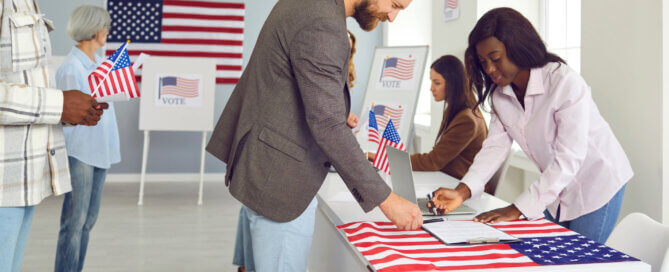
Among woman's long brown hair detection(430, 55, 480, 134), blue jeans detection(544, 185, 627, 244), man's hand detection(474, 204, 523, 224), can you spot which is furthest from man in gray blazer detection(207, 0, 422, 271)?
woman's long brown hair detection(430, 55, 480, 134)

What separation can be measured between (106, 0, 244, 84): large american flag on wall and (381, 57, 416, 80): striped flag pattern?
2.68 metres

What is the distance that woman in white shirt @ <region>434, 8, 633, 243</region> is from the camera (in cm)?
165

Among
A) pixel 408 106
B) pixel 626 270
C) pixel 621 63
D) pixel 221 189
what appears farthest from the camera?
pixel 221 189

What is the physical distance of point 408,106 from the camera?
4.53 meters

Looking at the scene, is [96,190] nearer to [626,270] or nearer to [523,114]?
[523,114]

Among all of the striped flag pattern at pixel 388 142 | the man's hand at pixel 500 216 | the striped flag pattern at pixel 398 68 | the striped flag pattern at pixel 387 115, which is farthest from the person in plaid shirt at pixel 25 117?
the striped flag pattern at pixel 398 68

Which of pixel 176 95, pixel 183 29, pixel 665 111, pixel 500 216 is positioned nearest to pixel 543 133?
pixel 500 216

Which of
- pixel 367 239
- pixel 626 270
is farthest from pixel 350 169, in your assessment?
pixel 626 270

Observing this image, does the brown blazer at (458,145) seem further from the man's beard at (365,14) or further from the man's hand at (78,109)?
the man's hand at (78,109)

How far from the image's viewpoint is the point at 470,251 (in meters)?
1.35

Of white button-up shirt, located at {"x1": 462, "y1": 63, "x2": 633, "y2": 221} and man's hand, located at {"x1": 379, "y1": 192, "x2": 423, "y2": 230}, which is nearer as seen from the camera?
man's hand, located at {"x1": 379, "y1": 192, "x2": 423, "y2": 230}

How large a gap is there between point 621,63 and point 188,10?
17.6 feet

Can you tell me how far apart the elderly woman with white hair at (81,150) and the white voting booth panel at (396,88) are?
7.05 ft

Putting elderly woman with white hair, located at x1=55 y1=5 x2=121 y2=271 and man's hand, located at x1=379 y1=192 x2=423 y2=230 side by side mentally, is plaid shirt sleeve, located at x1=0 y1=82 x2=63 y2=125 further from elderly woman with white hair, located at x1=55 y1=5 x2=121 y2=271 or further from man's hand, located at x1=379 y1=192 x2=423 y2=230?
elderly woman with white hair, located at x1=55 y1=5 x2=121 y2=271
